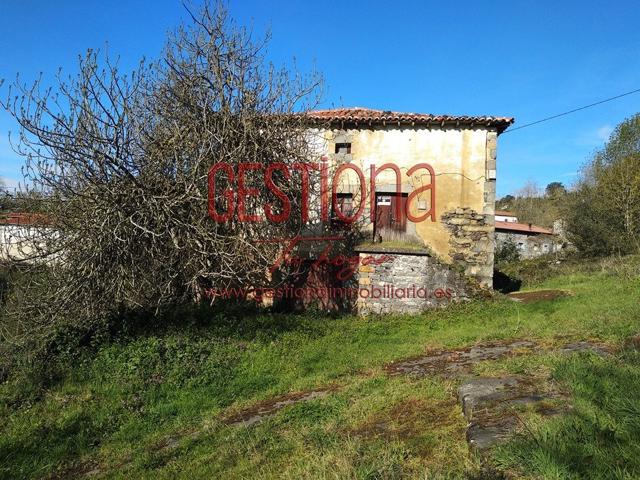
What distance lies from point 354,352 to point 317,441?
157 inches

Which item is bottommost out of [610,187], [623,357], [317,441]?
[317,441]

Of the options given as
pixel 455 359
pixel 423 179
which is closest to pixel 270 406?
pixel 455 359

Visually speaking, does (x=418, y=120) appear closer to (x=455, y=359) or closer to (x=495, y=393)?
(x=455, y=359)

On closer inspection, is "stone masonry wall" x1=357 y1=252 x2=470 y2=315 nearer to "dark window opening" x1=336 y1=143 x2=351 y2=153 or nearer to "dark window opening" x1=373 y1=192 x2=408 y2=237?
"dark window opening" x1=373 y1=192 x2=408 y2=237

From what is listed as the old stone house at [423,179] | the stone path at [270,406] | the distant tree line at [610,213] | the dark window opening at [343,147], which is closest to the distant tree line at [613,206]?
the distant tree line at [610,213]

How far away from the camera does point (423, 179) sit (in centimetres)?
1284

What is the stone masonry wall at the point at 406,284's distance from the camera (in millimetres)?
11328

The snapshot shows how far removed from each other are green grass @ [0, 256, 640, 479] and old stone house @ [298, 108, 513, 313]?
10.6 feet

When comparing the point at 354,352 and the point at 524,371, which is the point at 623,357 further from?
the point at 354,352

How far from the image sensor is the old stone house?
12617mm

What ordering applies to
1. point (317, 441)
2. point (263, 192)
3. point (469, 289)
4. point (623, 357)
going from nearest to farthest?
point (317, 441), point (623, 357), point (263, 192), point (469, 289)

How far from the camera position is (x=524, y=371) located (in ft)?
15.1

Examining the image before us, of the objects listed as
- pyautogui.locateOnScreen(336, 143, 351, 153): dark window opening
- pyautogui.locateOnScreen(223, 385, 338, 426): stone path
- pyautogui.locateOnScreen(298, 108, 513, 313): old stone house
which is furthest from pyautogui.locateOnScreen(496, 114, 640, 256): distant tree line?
pyautogui.locateOnScreen(223, 385, 338, 426): stone path

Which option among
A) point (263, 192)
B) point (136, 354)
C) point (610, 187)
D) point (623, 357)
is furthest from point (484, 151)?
point (610, 187)
